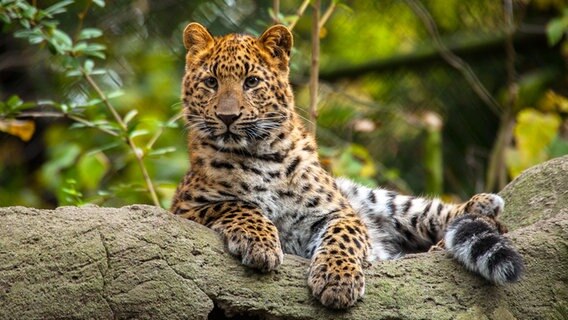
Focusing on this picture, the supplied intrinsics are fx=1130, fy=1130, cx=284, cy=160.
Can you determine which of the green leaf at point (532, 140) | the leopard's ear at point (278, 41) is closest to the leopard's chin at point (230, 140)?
the leopard's ear at point (278, 41)

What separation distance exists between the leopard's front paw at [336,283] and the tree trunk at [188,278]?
0.22ft

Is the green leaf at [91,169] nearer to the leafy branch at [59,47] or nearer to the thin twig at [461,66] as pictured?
the leafy branch at [59,47]

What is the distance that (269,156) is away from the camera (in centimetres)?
820

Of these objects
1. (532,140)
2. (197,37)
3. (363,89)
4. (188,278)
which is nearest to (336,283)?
(188,278)

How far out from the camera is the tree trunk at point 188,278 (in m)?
6.49

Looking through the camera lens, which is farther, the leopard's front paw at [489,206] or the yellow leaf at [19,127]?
the yellow leaf at [19,127]

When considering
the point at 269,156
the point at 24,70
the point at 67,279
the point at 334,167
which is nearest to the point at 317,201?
the point at 269,156

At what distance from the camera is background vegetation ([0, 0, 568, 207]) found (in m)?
12.4

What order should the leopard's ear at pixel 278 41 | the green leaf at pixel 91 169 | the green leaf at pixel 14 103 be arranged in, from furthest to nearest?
the green leaf at pixel 91 169
the green leaf at pixel 14 103
the leopard's ear at pixel 278 41

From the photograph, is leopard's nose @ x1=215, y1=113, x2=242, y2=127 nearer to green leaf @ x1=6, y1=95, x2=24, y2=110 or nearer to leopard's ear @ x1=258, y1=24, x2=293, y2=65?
leopard's ear @ x1=258, y1=24, x2=293, y2=65

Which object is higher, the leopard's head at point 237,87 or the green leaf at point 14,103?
the leopard's head at point 237,87

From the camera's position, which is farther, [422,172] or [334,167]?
[422,172]

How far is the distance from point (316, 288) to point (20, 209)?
186 centimetres

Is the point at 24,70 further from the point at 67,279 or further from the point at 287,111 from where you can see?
the point at 67,279
